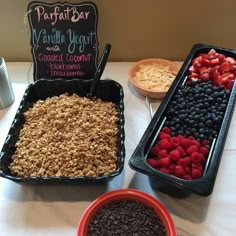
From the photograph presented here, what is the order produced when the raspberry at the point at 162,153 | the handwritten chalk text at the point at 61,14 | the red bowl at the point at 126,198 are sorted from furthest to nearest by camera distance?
the handwritten chalk text at the point at 61,14, the raspberry at the point at 162,153, the red bowl at the point at 126,198

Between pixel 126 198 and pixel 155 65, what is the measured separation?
0.55m

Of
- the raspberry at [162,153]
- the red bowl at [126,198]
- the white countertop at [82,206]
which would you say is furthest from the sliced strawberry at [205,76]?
the red bowl at [126,198]

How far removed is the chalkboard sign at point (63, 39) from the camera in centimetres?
91

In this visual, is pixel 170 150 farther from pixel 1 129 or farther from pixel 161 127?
pixel 1 129

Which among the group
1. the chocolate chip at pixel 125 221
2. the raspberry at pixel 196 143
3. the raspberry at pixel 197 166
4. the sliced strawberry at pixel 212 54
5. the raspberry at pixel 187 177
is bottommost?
the chocolate chip at pixel 125 221

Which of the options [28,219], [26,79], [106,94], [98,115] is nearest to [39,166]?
[28,219]

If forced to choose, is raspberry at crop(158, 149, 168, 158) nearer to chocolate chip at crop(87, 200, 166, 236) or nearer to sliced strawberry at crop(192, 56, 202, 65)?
chocolate chip at crop(87, 200, 166, 236)

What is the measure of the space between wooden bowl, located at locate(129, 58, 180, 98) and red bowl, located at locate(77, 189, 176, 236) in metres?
0.40

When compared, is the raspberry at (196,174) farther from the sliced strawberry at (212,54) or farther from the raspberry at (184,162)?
the sliced strawberry at (212,54)

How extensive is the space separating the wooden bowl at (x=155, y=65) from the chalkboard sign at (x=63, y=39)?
5.3 inches

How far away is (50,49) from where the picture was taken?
37.8 inches

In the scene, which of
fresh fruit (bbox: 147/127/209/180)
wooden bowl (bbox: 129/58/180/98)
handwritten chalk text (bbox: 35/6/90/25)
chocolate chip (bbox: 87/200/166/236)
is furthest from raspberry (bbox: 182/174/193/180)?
handwritten chalk text (bbox: 35/6/90/25)

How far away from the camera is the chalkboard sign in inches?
36.0

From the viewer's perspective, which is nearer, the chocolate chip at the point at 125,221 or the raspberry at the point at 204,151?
the chocolate chip at the point at 125,221
